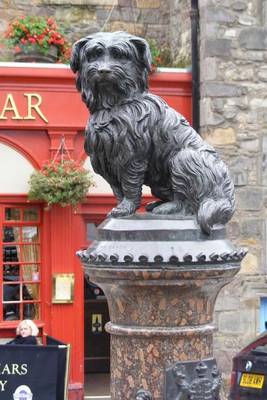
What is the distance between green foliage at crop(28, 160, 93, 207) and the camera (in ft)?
27.2

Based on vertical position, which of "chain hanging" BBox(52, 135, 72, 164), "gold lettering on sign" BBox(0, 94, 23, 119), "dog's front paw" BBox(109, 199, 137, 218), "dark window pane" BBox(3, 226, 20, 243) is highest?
"gold lettering on sign" BBox(0, 94, 23, 119)

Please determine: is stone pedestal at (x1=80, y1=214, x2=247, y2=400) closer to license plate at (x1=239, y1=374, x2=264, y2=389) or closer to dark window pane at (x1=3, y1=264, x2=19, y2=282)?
license plate at (x1=239, y1=374, x2=264, y2=389)

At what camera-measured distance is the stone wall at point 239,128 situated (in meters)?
8.77

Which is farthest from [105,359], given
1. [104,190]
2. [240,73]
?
[240,73]

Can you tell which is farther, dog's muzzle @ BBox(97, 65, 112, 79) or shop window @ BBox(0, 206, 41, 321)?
shop window @ BBox(0, 206, 41, 321)

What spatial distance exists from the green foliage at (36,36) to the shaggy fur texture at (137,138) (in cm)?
616

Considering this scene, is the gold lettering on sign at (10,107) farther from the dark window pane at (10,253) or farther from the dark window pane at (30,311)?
the dark window pane at (30,311)

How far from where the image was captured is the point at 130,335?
2.71 m

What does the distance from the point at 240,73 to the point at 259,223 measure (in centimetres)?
165

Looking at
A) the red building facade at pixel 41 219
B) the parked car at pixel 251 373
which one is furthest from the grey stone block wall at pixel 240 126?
the parked car at pixel 251 373

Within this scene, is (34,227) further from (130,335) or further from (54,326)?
(130,335)

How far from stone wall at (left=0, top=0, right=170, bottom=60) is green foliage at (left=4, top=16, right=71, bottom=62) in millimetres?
856

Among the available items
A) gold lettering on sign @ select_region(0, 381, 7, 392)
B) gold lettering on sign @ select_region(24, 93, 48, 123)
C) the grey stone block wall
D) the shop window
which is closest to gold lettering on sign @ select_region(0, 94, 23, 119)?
gold lettering on sign @ select_region(24, 93, 48, 123)

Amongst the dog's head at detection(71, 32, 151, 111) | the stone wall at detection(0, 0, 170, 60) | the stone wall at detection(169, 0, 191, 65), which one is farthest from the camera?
the stone wall at detection(0, 0, 170, 60)
